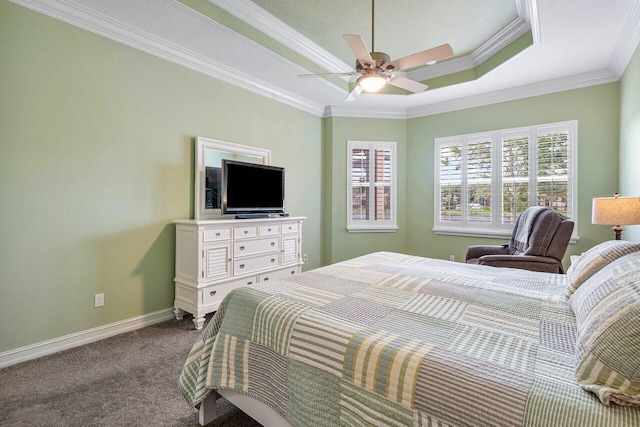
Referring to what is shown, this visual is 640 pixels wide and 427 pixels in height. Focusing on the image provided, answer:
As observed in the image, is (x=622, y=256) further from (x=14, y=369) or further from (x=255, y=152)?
(x=14, y=369)

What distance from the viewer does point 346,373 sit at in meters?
1.10

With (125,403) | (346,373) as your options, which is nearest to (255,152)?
(125,403)

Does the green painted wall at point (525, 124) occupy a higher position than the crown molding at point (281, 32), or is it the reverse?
the crown molding at point (281, 32)

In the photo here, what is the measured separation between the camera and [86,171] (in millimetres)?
A: 2576

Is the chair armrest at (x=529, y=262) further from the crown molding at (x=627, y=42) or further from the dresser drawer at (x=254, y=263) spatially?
the dresser drawer at (x=254, y=263)

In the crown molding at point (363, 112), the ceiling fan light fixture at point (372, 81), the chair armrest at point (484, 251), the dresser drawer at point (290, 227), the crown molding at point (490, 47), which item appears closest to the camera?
the ceiling fan light fixture at point (372, 81)

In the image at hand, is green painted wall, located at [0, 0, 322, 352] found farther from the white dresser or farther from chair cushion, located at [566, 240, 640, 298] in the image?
chair cushion, located at [566, 240, 640, 298]

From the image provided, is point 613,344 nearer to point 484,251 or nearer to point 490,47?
point 484,251

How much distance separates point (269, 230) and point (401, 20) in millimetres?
2631

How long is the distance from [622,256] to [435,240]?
11.2 ft

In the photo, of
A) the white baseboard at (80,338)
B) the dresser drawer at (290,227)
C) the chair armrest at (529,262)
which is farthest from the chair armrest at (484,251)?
the white baseboard at (80,338)

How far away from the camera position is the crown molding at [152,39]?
2391 mm

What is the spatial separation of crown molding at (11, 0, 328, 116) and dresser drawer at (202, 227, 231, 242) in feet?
5.81

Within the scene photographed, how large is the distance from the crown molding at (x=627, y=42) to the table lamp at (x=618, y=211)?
1.47m
